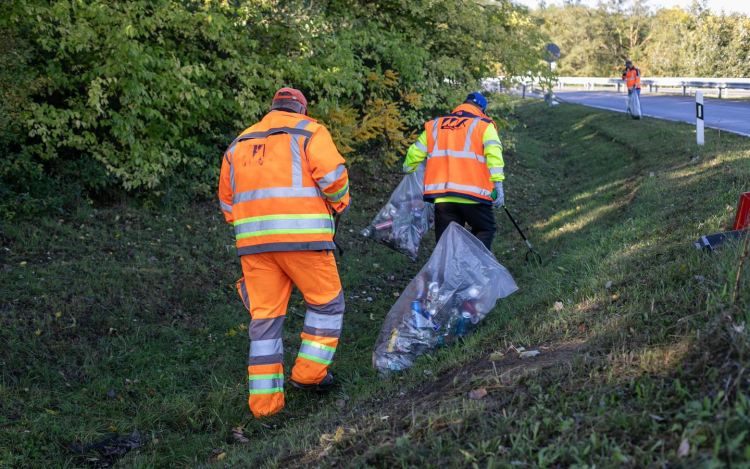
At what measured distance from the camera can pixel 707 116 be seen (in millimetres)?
15891

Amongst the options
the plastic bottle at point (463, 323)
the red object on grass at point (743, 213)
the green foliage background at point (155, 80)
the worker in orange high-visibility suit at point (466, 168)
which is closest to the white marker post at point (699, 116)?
the green foliage background at point (155, 80)

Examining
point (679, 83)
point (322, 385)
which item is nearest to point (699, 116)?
point (322, 385)

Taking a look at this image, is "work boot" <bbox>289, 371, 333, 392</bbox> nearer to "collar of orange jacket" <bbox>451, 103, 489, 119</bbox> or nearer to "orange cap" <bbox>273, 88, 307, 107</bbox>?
"orange cap" <bbox>273, 88, 307, 107</bbox>

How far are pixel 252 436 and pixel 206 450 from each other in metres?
0.30

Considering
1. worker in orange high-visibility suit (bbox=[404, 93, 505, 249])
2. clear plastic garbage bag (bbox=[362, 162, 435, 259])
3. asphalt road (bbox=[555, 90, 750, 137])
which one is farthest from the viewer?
asphalt road (bbox=[555, 90, 750, 137])

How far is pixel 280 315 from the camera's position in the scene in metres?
4.25

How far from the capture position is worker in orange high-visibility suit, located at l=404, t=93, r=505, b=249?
561 centimetres

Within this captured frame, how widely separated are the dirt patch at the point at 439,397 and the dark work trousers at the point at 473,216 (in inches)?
84.8

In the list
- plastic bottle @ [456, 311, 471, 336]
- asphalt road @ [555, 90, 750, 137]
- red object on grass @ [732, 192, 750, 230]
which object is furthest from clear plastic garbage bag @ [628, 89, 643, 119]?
plastic bottle @ [456, 311, 471, 336]

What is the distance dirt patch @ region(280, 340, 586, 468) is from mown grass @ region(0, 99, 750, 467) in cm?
2

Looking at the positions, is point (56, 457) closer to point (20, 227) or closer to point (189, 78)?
point (20, 227)

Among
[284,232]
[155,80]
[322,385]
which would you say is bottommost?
[322,385]

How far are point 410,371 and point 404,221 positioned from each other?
9.30 feet

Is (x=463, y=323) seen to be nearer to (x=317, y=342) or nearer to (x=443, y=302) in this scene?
(x=443, y=302)
